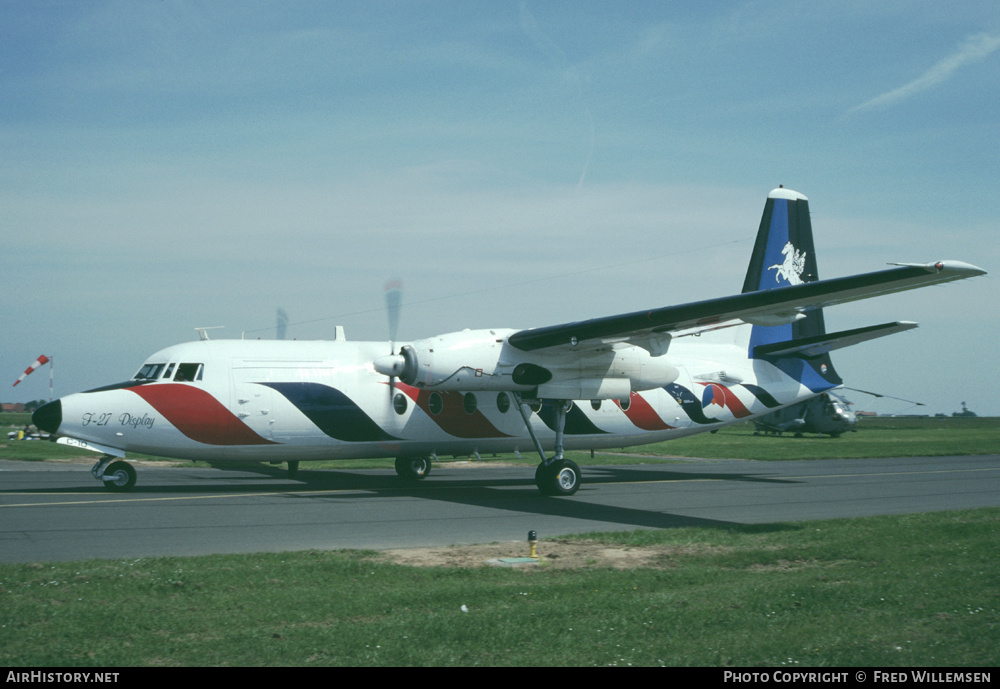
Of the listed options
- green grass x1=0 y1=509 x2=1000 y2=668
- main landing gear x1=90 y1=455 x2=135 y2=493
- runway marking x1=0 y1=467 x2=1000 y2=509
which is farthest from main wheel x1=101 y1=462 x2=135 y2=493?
green grass x1=0 y1=509 x2=1000 y2=668

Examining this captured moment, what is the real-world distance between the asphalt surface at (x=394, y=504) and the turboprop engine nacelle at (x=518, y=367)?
2.48m

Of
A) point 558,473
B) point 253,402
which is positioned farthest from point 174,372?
point 558,473

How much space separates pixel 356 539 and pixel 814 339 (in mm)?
15958

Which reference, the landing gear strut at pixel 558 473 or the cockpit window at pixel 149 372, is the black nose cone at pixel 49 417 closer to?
the cockpit window at pixel 149 372

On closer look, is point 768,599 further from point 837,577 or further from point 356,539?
point 356,539

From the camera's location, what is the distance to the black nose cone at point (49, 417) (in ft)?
54.0

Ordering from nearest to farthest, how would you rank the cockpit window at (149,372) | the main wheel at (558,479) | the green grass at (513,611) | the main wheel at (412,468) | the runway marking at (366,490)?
1. the green grass at (513,611)
2. the runway marking at (366,490)
3. the cockpit window at (149,372)
4. the main wheel at (558,479)
5. the main wheel at (412,468)

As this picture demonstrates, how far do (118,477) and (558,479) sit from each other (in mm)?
9652

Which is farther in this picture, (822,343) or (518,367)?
(822,343)

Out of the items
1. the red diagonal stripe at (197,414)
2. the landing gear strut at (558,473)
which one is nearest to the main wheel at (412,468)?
the landing gear strut at (558,473)

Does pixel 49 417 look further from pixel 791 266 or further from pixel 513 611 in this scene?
pixel 791 266

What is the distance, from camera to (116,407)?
56.1 ft

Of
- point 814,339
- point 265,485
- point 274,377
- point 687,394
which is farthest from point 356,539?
point 814,339

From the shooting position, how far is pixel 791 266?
82.2ft
